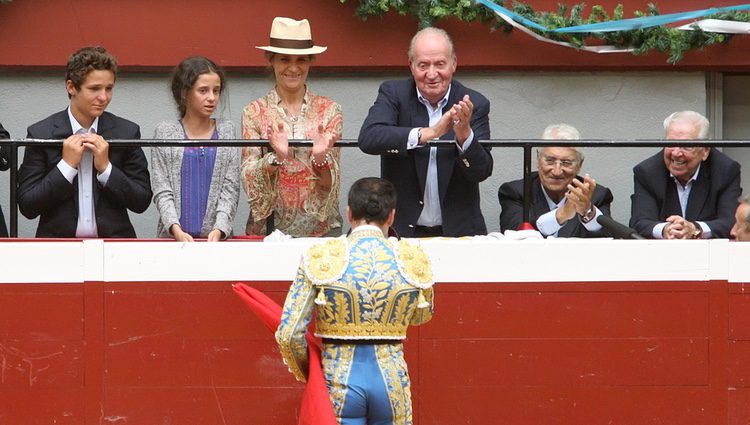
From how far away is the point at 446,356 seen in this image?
7.12 m

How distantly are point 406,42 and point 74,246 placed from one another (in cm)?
227

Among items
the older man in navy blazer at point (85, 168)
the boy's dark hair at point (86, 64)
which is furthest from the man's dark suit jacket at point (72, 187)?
the boy's dark hair at point (86, 64)

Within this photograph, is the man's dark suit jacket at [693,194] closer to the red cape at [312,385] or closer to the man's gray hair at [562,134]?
the man's gray hair at [562,134]

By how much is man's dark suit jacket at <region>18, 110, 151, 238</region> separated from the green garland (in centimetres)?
176

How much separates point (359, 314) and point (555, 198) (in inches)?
69.4

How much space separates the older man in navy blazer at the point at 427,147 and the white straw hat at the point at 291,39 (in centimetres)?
39

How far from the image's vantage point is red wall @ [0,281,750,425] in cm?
705

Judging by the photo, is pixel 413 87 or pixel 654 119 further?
pixel 654 119

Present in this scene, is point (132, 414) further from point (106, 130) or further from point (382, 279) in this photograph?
point (382, 279)

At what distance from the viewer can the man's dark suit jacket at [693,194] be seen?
731 centimetres

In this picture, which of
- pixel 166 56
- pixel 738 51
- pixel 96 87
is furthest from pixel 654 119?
pixel 96 87

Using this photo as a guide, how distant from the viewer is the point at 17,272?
7.04 meters

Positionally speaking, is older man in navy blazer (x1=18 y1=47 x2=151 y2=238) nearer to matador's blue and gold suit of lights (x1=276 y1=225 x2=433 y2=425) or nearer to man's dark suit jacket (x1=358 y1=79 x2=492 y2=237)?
man's dark suit jacket (x1=358 y1=79 x2=492 y2=237)

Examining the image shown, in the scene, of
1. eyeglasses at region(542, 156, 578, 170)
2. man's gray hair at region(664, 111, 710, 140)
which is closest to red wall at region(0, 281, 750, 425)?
eyeglasses at region(542, 156, 578, 170)
